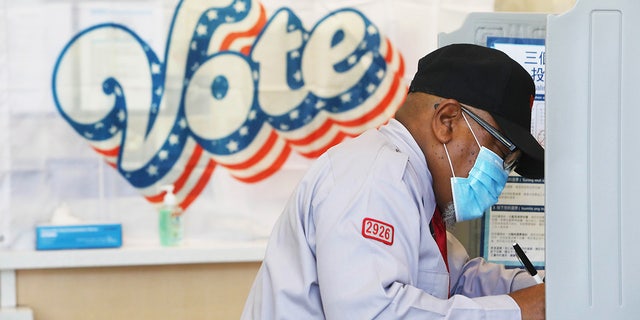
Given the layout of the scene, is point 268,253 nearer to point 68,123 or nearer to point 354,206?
point 354,206

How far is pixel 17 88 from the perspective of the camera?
10.0 ft

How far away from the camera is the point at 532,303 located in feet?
4.69

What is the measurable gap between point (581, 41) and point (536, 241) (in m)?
1.15

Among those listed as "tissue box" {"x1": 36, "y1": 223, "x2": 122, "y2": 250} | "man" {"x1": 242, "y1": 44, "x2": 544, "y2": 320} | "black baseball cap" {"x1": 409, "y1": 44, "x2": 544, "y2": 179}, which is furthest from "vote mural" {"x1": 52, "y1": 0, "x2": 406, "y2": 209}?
"black baseball cap" {"x1": 409, "y1": 44, "x2": 544, "y2": 179}

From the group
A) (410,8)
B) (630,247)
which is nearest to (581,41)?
(630,247)

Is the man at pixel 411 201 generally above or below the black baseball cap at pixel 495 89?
below

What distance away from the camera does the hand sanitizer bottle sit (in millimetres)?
3127

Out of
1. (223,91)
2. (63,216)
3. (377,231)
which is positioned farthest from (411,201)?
(63,216)

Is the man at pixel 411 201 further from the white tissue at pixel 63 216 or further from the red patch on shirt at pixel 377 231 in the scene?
the white tissue at pixel 63 216

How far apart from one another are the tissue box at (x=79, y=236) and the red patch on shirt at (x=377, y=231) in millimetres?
1858

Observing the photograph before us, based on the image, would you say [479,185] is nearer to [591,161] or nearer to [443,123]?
[443,123]

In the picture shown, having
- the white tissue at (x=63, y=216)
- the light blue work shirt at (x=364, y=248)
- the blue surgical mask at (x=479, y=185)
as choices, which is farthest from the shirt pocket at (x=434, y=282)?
the white tissue at (x=63, y=216)

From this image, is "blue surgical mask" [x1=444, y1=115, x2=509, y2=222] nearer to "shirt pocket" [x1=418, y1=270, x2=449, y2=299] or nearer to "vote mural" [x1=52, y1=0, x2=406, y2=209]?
"shirt pocket" [x1=418, y1=270, x2=449, y2=299]

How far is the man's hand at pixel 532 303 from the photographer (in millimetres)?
1416
